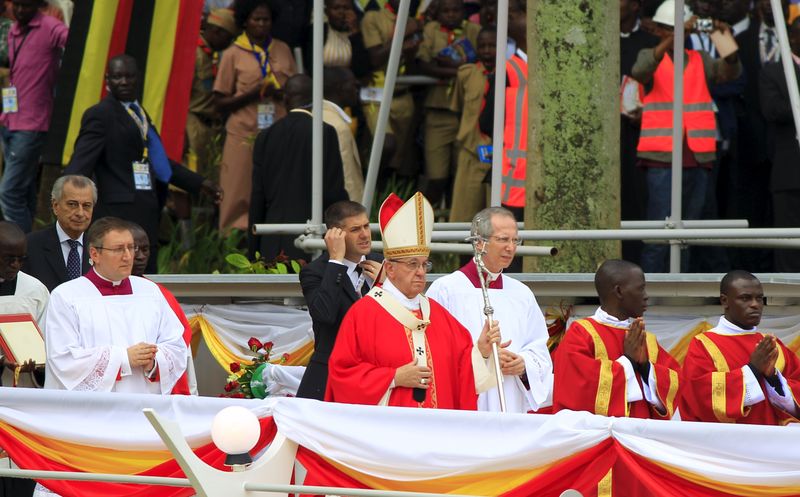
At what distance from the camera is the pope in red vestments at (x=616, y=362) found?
7238mm

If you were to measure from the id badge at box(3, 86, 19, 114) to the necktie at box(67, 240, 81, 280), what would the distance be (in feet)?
12.4

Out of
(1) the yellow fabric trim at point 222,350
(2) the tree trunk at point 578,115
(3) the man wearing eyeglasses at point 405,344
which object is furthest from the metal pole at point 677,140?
(3) the man wearing eyeglasses at point 405,344

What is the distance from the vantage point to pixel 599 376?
23.8ft

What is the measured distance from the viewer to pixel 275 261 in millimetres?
10891

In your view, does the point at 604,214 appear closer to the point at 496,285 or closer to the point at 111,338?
the point at 496,285

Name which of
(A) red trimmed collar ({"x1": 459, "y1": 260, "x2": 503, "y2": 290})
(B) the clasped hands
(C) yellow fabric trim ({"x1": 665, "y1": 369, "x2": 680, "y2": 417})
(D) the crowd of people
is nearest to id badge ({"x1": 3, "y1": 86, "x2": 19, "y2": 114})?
(D) the crowd of people

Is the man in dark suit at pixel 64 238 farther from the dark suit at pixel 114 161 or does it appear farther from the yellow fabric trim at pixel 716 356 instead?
the yellow fabric trim at pixel 716 356

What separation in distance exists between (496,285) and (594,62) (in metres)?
2.37

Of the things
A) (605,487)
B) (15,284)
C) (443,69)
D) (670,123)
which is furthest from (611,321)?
(443,69)

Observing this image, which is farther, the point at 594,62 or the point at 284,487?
the point at 594,62

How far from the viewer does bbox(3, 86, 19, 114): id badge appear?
12.4 m

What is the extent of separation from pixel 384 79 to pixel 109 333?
5.61 m

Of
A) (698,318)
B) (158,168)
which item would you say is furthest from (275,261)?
(698,318)

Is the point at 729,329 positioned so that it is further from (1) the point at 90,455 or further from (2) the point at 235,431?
(1) the point at 90,455
